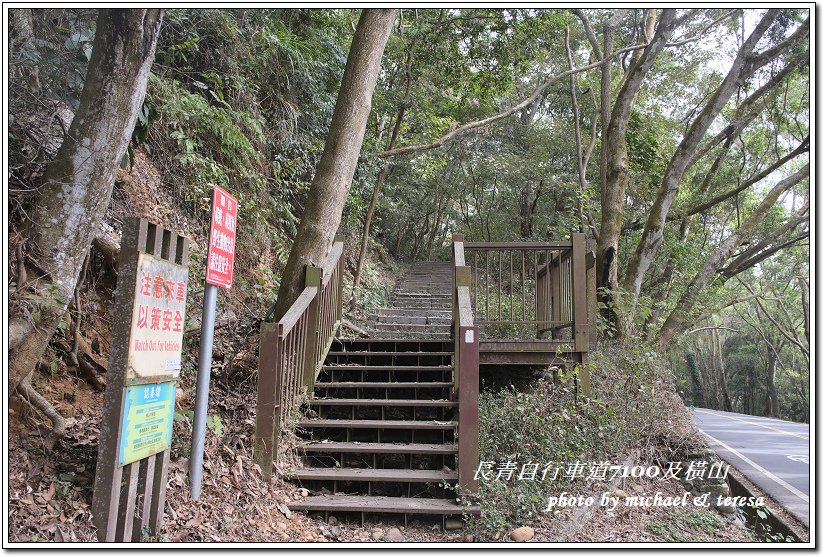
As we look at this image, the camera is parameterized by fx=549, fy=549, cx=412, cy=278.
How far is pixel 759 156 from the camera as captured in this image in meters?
16.1

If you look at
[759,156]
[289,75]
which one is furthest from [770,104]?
[289,75]

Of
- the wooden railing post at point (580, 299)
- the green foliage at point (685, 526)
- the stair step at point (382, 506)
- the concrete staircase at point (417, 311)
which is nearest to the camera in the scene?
the stair step at point (382, 506)

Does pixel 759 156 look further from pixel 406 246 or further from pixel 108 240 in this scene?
pixel 108 240

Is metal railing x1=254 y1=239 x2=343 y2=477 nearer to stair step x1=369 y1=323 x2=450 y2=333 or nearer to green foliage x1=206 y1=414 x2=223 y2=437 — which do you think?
green foliage x1=206 y1=414 x2=223 y2=437

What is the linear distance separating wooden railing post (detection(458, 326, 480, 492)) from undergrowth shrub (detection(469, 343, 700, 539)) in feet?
0.61

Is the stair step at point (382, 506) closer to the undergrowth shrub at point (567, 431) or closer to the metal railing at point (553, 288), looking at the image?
the undergrowth shrub at point (567, 431)

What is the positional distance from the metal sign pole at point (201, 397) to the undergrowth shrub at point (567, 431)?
209 cm

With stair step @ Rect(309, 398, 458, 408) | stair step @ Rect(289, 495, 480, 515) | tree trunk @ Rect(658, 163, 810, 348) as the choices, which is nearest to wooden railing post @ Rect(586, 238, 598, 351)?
stair step @ Rect(309, 398, 458, 408)

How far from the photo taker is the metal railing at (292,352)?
4.31 meters

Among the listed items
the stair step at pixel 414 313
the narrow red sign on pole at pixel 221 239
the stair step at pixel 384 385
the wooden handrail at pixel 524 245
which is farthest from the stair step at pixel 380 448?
the stair step at pixel 414 313

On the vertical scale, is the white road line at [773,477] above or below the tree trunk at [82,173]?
below

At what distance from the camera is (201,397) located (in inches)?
141

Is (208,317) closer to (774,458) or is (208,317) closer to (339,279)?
(339,279)
